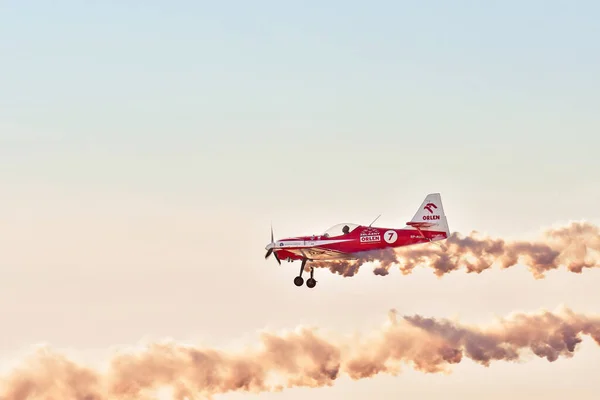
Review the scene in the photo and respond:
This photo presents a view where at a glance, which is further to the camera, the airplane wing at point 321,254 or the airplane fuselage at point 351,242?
the airplane wing at point 321,254

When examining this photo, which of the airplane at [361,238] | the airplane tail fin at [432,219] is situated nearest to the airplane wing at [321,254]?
the airplane at [361,238]

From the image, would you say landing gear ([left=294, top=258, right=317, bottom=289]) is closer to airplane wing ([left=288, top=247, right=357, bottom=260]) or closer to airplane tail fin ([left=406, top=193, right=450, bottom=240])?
airplane wing ([left=288, top=247, right=357, bottom=260])

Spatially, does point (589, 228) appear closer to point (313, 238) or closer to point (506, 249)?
point (506, 249)

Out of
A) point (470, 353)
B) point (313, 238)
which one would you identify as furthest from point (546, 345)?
point (313, 238)

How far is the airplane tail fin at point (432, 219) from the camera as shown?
549 ft

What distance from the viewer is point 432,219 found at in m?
168

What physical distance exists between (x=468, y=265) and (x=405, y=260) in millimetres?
4414

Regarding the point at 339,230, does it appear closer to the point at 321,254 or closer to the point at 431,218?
the point at 321,254

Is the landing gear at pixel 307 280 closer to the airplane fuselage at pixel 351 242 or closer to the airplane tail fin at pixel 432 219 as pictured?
the airplane fuselage at pixel 351 242

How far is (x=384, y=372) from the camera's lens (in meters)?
176

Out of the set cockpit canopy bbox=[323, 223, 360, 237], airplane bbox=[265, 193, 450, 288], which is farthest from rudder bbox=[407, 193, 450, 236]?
cockpit canopy bbox=[323, 223, 360, 237]

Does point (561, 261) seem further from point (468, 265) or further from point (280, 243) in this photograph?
point (280, 243)

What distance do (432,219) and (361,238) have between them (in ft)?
14.7

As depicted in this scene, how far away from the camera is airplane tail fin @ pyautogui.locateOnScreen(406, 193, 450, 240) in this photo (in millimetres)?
167375
